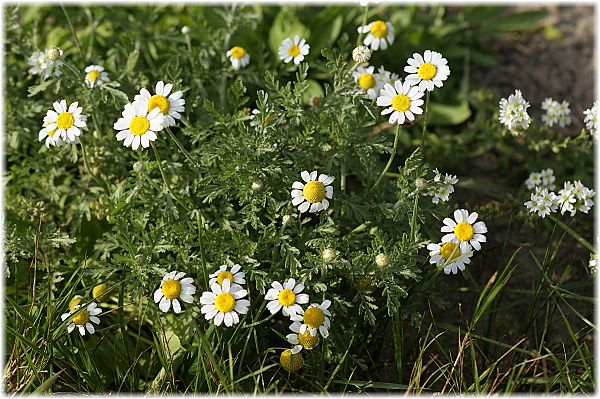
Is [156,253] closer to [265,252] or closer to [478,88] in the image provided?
[265,252]

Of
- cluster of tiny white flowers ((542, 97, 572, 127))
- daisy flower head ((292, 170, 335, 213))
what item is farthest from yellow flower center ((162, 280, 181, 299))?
cluster of tiny white flowers ((542, 97, 572, 127))

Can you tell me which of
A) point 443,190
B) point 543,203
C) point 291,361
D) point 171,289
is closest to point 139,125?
point 171,289

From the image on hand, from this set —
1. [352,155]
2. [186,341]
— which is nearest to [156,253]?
[186,341]

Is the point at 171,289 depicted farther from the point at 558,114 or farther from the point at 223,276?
the point at 558,114

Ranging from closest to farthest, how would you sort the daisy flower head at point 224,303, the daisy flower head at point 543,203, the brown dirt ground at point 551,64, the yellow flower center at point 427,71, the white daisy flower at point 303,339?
1. the daisy flower head at point 224,303
2. the white daisy flower at point 303,339
3. the yellow flower center at point 427,71
4. the daisy flower head at point 543,203
5. the brown dirt ground at point 551,64

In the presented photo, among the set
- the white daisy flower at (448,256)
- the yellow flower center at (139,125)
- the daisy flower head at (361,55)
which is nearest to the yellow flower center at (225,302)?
the yellow flower center at (139,125)

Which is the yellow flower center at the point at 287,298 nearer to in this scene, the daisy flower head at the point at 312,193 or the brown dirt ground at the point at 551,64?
the daisy flower head at the point at 312,193
